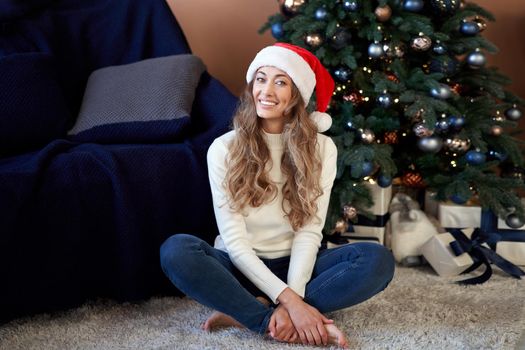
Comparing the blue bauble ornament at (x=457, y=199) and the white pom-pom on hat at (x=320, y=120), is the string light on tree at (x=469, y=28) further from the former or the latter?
the white pom-pom on hat at (x=320, y=120)

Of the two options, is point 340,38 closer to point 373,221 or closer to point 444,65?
point 444,65

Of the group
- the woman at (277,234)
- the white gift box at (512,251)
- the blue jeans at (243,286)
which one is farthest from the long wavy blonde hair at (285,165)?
the white gift box at (512,251)

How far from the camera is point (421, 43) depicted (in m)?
2.08

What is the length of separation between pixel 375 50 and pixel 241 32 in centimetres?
94

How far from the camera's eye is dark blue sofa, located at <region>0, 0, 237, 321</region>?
1558mm

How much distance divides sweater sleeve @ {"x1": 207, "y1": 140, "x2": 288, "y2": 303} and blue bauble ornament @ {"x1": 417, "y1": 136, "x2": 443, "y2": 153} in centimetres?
86

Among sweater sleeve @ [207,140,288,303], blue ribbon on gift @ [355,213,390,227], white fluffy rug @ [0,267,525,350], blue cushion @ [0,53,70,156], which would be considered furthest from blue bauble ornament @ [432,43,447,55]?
blue cushion @ [0,53,70,156]

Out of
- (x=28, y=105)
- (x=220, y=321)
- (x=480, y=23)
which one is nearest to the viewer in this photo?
(x=220, y=321)

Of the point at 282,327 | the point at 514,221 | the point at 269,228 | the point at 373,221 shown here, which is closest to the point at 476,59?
the point at 514,221

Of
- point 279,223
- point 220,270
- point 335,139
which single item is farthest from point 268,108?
point 335,139

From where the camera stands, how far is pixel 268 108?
1525mm

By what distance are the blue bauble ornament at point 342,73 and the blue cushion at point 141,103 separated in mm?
517

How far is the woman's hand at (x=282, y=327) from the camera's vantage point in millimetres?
1404

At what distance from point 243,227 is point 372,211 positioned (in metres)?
0.76
